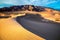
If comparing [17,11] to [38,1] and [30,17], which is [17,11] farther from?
[38,1]

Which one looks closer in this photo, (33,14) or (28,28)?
(28,28)

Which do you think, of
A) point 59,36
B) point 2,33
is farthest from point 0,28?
point 59,36

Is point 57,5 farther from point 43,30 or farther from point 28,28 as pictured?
point 28,28

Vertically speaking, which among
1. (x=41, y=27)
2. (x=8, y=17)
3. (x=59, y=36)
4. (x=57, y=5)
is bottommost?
(x=59, y=36)

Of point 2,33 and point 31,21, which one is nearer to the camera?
point 2,33

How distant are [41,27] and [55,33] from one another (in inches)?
8.2

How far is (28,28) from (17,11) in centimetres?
30

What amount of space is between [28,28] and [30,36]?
0.39 ft

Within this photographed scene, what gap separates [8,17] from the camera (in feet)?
5.79

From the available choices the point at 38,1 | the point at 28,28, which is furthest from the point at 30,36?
the point at 38,1

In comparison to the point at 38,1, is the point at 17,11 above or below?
below

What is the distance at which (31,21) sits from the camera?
1.79 meters

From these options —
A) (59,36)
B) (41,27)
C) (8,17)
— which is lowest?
(59,36)

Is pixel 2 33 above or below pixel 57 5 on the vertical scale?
below
